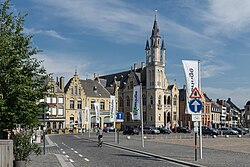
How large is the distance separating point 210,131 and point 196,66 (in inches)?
1756

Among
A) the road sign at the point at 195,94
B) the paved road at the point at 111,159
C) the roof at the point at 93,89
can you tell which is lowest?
the paved road at the point at 111,159

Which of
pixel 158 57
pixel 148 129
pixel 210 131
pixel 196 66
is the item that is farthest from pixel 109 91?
pixel 196 66

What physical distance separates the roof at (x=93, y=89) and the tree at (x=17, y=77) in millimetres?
77281

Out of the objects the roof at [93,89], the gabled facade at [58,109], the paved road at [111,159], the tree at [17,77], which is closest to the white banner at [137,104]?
the paved road at [111,159]

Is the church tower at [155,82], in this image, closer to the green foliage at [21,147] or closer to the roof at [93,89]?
the roof at [93,89]

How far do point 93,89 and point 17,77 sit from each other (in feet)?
269

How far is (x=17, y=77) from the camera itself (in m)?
13.6

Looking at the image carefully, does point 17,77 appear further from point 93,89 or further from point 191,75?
point 93,89

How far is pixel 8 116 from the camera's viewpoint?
13758 mm

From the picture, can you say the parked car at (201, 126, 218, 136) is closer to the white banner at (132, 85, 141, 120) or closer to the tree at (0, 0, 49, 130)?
the white banner at (132, 85, 141, 120)

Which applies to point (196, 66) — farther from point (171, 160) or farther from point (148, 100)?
point (148, 100)

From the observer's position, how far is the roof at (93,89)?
9331 centimetres

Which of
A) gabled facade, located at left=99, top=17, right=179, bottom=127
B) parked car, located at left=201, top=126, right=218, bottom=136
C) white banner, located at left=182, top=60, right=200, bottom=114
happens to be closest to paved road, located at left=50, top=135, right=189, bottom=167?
white banner, located at left=182, top=60, right=200, bottom=114

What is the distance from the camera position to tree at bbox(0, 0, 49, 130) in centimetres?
1341
